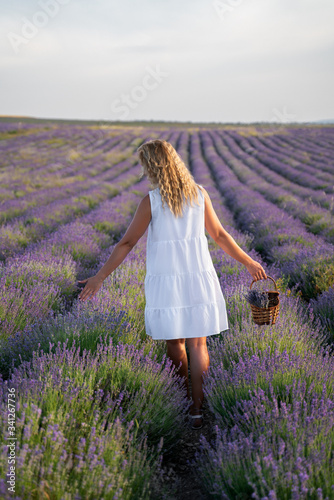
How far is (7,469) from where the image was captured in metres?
1.41

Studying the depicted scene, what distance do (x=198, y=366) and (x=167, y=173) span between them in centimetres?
118

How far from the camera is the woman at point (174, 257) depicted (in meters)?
2.37

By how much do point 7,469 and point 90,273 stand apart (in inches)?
147

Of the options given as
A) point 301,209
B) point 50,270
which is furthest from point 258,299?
point 301,209

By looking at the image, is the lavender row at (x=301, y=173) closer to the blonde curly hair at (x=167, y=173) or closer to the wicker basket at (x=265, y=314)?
the wicker basket at (x=265, y=314)

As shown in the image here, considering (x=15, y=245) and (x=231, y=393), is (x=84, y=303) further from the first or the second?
(x=15, y=245)

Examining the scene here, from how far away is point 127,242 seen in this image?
245 centimetres

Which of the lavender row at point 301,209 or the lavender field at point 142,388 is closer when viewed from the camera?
the lavender field at point 142,388

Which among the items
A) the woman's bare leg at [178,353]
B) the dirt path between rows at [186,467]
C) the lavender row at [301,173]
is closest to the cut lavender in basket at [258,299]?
the woman's bare leg at [178,353]

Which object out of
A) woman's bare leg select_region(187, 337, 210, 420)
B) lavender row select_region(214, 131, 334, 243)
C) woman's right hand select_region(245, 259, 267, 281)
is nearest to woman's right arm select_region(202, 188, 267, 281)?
woman's right hand select_region(245, 259, 267, 281)

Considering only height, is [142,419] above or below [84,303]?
below

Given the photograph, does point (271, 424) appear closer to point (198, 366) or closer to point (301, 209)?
point (198, 366)

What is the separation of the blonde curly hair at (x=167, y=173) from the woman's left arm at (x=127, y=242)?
0.41ft

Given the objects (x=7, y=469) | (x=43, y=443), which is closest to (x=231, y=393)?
(x=43, y=443)
